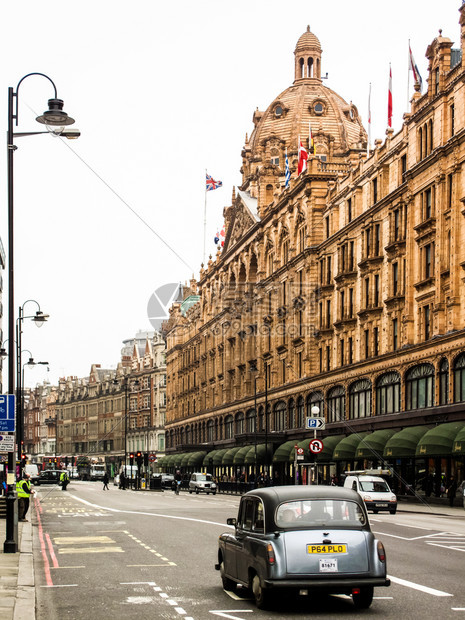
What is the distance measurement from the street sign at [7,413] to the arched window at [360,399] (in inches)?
1726

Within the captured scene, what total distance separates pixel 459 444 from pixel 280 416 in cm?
3870

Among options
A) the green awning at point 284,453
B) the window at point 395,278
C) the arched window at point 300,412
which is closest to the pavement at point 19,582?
the window at point 395,278

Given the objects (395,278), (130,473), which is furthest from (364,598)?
(130,473)

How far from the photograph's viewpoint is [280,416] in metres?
84.9

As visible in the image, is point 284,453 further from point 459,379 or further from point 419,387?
point 459,379

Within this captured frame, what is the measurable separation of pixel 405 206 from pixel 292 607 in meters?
46.9

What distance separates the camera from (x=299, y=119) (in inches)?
5022

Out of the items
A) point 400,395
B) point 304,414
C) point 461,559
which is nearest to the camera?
point 461,559

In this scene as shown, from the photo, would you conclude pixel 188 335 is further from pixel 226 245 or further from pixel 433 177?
pixel 433 177

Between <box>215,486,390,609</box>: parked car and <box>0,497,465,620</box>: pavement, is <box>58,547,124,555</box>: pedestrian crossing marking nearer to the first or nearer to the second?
<box>0,497,465,620</box>: pavement

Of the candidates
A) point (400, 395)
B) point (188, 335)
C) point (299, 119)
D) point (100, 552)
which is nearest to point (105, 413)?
point (188, 335)

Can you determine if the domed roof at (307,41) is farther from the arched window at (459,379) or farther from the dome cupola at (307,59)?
the arched window at (459,379)

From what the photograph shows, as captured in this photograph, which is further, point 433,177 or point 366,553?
point 433,177

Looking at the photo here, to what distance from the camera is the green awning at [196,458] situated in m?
110
